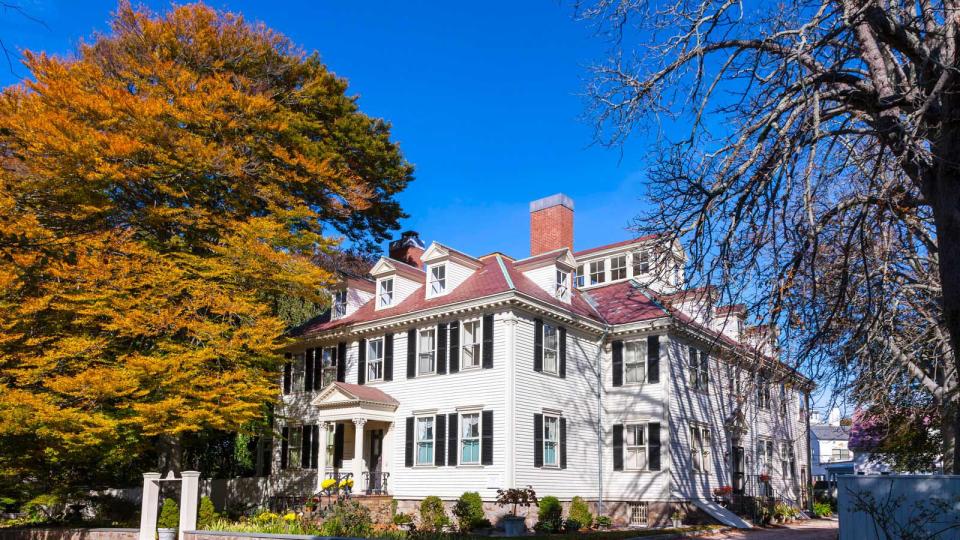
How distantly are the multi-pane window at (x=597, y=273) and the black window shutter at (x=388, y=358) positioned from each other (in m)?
9.04

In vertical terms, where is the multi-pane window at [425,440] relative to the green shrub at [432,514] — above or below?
above

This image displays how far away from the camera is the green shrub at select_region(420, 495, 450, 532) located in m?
22.7

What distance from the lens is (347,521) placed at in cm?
1811

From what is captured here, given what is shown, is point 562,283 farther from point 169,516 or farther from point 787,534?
point 169,516

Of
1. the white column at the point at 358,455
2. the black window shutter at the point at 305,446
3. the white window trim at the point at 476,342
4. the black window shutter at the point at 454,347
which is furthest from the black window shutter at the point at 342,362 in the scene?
the white window trim at the point at 476,342

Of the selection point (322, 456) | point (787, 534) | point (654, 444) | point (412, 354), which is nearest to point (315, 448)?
point (322, 456)

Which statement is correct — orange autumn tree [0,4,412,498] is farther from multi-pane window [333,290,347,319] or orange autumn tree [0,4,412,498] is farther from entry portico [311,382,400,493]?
multi-pane window [333,290,347,319]

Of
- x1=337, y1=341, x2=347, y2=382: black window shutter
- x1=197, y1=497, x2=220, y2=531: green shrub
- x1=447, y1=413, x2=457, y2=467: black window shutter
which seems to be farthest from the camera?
→ x1=337, y1=341, x2=347, y2=382: black window shutter

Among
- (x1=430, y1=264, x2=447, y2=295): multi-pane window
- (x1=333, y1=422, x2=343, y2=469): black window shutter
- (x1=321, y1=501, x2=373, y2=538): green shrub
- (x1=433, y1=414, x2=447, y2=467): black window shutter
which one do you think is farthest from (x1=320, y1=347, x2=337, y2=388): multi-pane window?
(x1=321, y1=501, x2=373, y2=538): green shrub

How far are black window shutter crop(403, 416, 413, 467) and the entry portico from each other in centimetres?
72

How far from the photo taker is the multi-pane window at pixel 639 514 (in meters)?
25.0

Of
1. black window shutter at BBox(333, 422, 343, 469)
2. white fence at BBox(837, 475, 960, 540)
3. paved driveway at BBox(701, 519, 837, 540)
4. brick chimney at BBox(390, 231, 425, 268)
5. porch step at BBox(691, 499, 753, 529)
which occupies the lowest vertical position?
paved driveway at BBox(701, 519, 837, 540)

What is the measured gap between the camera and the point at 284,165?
90.3ft

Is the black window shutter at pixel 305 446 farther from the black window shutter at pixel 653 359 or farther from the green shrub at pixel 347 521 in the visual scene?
the black window shutter at pixel 653 359
